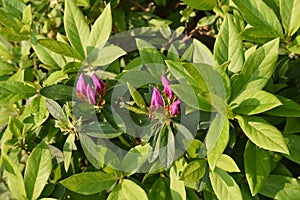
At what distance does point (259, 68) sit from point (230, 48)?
5.1 inches

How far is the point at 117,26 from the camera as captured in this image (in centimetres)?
192

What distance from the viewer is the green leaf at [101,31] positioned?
1.49 metres

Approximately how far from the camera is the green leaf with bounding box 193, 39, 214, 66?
130cm

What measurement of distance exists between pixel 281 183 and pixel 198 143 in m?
0.27

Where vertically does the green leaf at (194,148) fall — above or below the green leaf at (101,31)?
below

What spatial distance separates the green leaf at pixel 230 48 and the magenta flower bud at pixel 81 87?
35 centimetres

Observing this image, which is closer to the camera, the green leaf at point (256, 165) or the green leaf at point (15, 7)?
the green leaf at point (256, 165)

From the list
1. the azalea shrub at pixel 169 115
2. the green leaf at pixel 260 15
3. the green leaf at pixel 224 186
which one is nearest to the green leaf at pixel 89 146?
the azalea shrub at pixel 169 115

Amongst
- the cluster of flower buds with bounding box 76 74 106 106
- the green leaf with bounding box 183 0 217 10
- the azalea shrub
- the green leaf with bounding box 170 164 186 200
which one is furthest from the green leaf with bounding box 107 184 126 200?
the green leaf with bounding box 183 0 217 10

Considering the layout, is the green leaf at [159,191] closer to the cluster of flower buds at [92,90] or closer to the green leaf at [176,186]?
the green leaf at [176,186]

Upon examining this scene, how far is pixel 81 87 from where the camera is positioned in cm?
133

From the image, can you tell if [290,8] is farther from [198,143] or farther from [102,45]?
[102,45]

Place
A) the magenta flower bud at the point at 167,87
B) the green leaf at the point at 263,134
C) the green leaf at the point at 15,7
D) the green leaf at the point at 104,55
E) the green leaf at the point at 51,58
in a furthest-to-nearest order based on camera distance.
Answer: the green leaf at the point at 15,7
the green leaf at the point at 51,58
the green leaf at the point at 104,55
the magenta flower bud at the point at 167,87
the green leaf at the point at 263,134

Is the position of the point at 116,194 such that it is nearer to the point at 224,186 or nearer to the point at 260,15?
the point at 224,186
